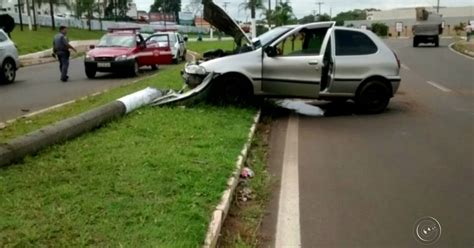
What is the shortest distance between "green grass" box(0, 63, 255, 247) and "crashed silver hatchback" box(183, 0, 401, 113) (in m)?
2.07

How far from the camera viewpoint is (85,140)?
24.5 feet

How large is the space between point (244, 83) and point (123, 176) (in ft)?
17.3

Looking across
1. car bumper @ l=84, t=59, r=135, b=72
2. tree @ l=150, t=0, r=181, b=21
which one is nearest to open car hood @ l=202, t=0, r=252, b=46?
car bumper @ l=84, t=59, r=135, b=72

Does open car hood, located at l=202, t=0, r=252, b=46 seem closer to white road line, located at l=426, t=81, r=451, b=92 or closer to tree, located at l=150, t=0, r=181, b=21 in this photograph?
white road line, located at l=426, t=81, r=451, b=92

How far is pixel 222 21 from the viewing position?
38.3ft

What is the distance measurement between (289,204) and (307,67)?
536cm

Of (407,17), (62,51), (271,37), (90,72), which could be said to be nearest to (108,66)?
(90,72)

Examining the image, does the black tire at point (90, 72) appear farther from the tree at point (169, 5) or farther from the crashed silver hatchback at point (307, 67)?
the tree at point (169, 5)

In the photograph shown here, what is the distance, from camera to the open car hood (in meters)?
11.2

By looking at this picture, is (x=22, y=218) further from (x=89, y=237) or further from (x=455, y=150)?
(x=455, y=150)

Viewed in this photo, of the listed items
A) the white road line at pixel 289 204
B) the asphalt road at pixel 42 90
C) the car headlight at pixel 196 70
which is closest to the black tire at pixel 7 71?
the asphalt road at pixel 42 90

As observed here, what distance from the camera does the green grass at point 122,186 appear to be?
165 inches

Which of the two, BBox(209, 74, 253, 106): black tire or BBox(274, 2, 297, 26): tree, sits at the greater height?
BBox(274, 2, 297, 26): tree

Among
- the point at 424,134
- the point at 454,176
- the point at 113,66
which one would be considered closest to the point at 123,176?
the point at 454,176
